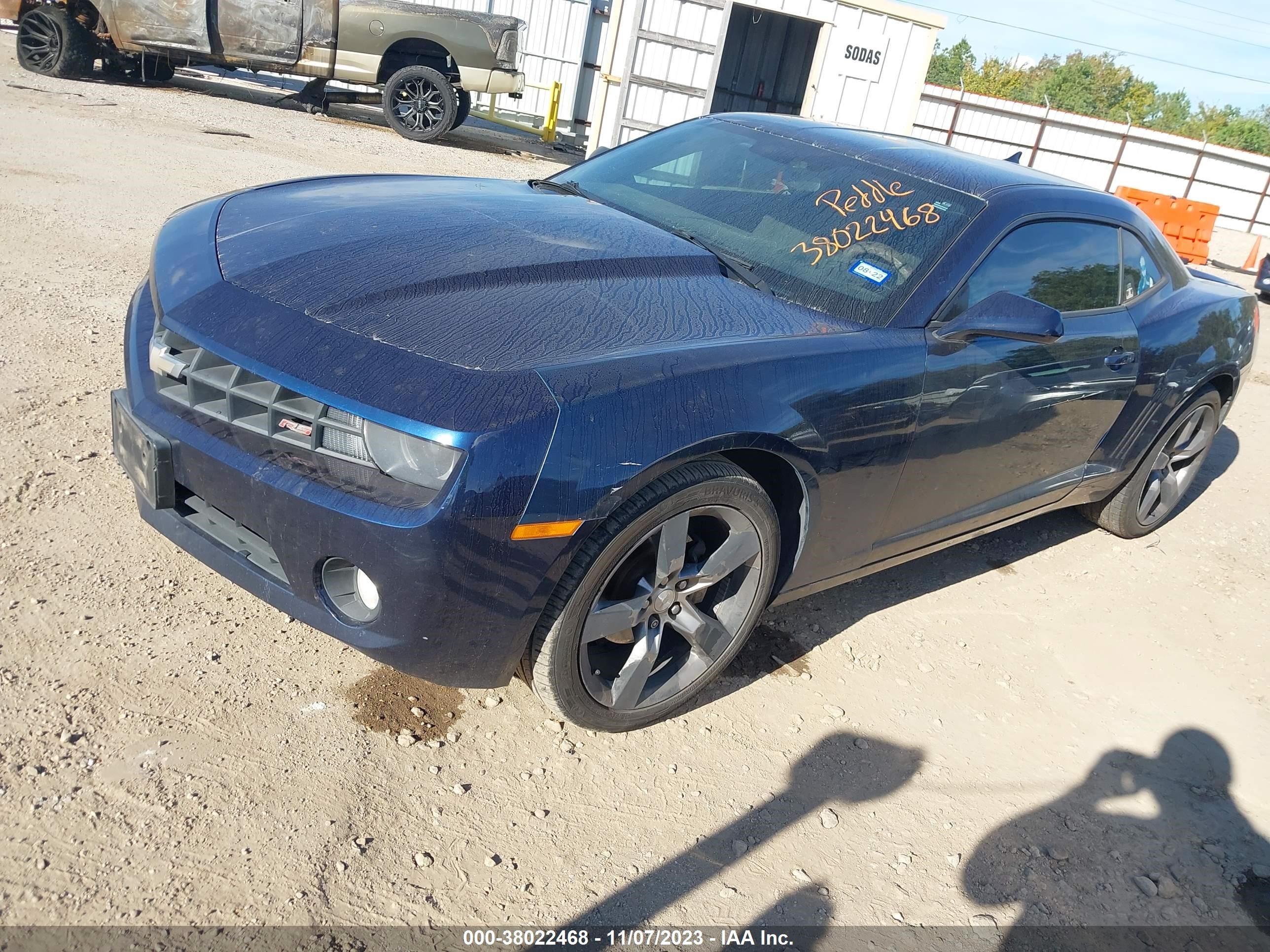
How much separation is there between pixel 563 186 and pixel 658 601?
197cm

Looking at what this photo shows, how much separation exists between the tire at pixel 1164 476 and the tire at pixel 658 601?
2548 millimetres

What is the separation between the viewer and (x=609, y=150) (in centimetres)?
421

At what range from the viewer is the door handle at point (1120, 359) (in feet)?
12.0

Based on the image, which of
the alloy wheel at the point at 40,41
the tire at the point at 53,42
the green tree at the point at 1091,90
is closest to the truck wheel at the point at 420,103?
the tire at the point at 53,42

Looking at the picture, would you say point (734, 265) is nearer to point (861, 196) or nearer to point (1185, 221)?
point (861, 196)

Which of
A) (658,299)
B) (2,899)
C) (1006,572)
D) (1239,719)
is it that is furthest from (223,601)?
(1239,719)

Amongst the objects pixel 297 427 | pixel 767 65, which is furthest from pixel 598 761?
pixel 767 65

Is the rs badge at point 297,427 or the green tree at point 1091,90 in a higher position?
the green tree at point 1091,90

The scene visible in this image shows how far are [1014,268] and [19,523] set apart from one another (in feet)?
10.7

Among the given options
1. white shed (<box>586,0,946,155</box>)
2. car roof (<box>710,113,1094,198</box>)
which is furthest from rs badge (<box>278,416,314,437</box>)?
white shed (<box>586,0,946,155</box>)

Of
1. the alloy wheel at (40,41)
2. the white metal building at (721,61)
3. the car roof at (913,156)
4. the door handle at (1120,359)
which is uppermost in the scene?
the white metal building at (721,61)

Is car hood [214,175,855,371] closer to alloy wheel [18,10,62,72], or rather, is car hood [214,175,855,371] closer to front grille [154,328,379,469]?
front grille [154,328,379,469]

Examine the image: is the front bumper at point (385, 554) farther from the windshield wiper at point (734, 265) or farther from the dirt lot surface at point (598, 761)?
the windshield wiper at point (734, 265)

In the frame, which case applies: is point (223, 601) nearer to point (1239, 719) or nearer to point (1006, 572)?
point (1006, 572)
